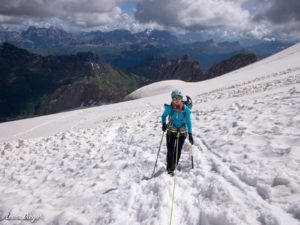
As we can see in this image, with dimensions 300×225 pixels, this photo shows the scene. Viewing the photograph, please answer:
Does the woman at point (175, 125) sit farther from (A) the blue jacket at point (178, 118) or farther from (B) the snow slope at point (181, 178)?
(B) the snow slope at point (181, 178)

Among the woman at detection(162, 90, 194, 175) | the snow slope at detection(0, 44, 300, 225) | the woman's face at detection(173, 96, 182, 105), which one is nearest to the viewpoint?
the snow slope at detection(0, 44, 300, 225)

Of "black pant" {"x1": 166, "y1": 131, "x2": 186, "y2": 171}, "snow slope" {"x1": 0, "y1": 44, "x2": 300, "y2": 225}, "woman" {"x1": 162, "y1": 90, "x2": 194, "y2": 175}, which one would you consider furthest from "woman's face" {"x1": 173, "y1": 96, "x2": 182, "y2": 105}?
"snow slope" {"x1": 0, "y1": 44, "x2": 300, "y2": 225}

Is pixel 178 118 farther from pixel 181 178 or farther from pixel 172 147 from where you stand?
pixel 181 178

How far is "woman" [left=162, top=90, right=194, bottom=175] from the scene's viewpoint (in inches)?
402

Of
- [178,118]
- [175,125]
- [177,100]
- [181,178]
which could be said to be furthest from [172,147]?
[177,100]

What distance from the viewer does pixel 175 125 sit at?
1041 centimetres

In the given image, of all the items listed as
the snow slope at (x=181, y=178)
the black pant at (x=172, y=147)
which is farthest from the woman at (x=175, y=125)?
the snow slope at (x=181, y=178)

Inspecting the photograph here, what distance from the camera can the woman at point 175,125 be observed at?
33.5ft

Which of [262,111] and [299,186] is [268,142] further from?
[262,111]

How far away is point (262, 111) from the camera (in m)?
14.8

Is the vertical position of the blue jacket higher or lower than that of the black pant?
higher

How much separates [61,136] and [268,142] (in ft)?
47.1

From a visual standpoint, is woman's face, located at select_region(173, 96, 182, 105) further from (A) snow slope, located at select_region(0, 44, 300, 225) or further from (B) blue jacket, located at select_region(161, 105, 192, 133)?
(A) snow slope, located at select_region(0, 44, 300, 225)

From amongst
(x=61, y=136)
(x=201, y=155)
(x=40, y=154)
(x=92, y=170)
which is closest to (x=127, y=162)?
(x=92, y=170)
